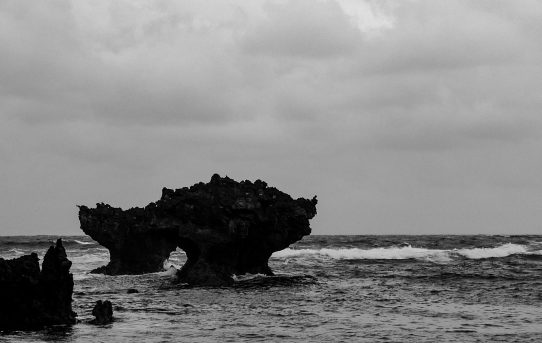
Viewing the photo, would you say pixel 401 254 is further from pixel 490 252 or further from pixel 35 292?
pixel 35 292

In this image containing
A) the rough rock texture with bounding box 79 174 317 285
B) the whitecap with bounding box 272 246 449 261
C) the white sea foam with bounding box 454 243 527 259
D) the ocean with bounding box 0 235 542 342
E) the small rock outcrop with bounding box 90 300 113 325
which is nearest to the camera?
the ocean with bounding box 0 235 542 342

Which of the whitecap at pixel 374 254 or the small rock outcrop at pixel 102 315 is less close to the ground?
the whitecap at pixel 374 254

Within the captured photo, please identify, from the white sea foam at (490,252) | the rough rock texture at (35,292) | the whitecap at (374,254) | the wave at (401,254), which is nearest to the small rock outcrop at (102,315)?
the rough rock texture at (35,292)

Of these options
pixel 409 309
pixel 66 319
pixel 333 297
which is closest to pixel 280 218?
pixel 333 297

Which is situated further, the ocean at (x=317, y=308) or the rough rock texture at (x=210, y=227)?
the rough rock texture at (x=210, y=227)

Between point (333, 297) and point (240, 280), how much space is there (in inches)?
398

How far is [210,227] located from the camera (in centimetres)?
4809

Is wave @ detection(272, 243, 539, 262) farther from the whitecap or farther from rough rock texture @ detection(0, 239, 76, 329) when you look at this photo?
rough rock texture @ detection(0, 239, 76, 329)

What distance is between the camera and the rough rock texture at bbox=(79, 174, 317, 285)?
4781cm

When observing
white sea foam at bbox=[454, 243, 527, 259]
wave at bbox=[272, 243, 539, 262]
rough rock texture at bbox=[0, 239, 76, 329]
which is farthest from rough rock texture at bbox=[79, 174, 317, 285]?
white sea foam at bbox=[454, 243, 527, 259]

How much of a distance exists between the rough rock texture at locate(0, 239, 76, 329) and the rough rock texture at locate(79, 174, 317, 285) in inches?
717

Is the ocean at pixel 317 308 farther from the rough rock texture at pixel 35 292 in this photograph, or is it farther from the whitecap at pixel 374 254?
the whitecap at pixel 374 254

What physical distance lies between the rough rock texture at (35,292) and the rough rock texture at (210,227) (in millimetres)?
18213

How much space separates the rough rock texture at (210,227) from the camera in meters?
47.8
